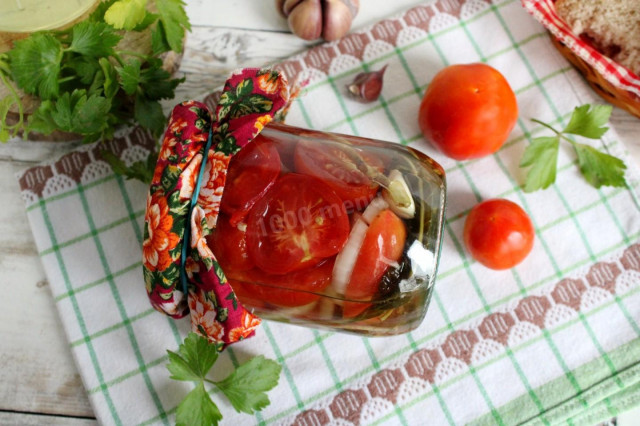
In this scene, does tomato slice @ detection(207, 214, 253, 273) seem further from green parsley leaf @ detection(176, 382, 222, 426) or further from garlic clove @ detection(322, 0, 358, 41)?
garlic clove @ detection(322, 0, 358, 41)

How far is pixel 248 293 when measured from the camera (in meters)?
0.77

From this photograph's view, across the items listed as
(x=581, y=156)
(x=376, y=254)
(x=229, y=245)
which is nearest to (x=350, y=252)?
(x=376, y=254)

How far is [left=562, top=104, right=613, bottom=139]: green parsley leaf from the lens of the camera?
961 millimetres

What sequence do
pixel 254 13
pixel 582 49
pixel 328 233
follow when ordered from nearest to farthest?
pixel 328 233 → pixel 582 49 → pixel 254 13

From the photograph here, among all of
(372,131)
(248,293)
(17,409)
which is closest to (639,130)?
(372,131)

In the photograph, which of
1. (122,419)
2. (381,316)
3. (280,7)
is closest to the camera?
(381,316)

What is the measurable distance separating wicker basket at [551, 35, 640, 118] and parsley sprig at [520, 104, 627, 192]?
0.11 ft

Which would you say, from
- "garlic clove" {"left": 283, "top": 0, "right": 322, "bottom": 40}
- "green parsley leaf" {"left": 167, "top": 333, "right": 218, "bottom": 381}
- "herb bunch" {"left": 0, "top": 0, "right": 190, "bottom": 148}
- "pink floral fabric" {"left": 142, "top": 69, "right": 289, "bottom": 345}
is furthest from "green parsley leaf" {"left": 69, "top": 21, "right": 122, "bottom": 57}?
"green parsley leaf" {"left": 167, "top": 333, "right": 218, "bottom": 381}

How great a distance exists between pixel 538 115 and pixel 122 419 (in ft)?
2.92

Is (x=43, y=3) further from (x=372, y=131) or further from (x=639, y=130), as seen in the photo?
(x=639, y=130)

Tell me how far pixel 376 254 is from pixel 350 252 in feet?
0.11

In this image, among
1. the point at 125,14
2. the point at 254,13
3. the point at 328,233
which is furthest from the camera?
the point at 254,13

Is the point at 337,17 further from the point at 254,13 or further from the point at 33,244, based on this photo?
the point at 33,244

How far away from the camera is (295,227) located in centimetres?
69
